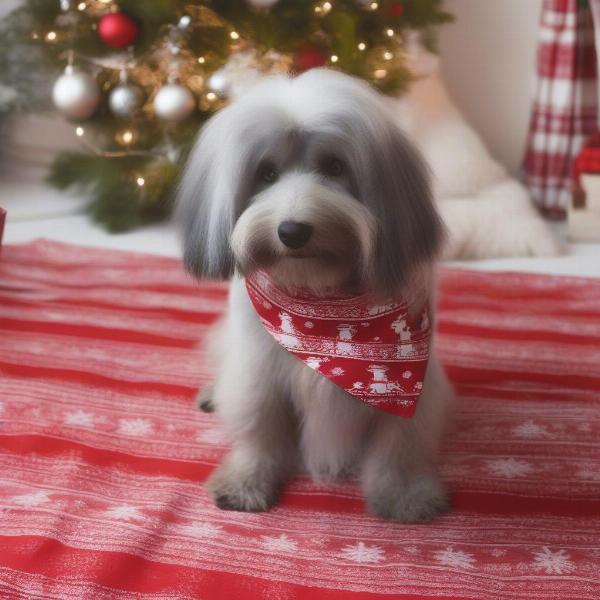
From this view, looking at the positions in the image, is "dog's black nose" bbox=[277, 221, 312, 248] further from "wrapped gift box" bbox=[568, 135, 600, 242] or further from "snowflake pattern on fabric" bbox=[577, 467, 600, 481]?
"wrapped gift box" bbox=[568, 135, 600, 242]

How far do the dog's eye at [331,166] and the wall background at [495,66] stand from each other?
2299mm

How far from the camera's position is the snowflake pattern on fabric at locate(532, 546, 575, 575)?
1.21m

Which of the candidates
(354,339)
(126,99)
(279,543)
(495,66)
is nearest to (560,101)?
(495,66)

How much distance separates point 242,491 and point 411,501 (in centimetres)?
28

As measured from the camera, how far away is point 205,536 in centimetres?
128

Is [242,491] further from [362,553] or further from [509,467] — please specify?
[509,467]

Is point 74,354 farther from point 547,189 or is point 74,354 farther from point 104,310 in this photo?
point 547,189

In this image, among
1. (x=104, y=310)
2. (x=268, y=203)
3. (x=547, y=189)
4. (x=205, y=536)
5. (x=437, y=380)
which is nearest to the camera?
(x=268, y=203)

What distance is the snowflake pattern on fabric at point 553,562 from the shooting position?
47.6 inches

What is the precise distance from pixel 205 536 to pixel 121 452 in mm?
320

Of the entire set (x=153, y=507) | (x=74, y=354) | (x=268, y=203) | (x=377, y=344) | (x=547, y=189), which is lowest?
(x=547, y=189)

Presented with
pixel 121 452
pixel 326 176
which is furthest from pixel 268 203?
pixel 121 452

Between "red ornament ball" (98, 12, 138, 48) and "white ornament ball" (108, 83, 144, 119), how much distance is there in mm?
138

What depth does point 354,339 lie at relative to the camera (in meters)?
1.33
